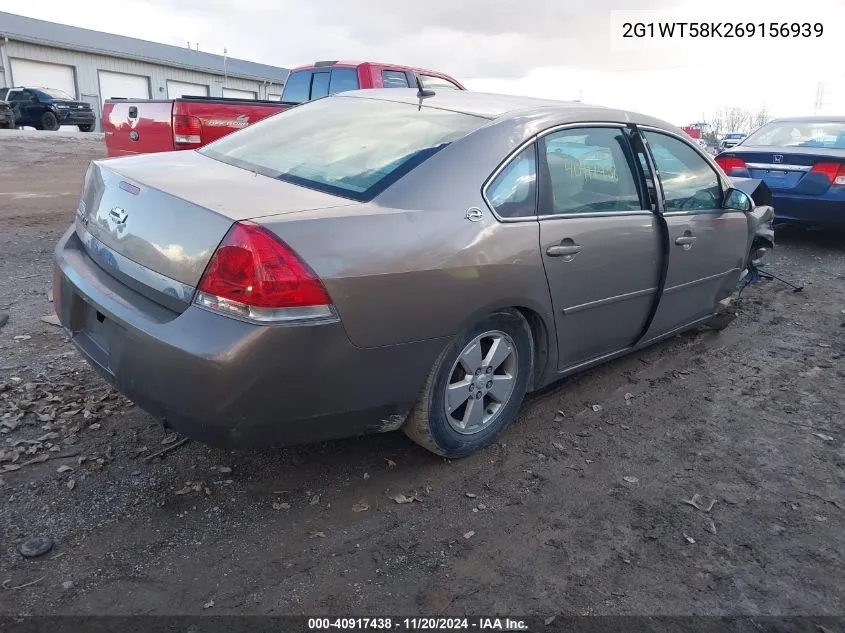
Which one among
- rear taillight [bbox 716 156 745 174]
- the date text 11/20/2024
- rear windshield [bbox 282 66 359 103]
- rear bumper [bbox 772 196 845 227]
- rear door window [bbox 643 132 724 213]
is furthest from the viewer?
rear windshield [bbox 282 66 359 103]

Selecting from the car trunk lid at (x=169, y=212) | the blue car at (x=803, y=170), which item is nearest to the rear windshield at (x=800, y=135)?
the blue car at (x=803, y=170)

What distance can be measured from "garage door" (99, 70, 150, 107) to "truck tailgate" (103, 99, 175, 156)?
98.4 ft

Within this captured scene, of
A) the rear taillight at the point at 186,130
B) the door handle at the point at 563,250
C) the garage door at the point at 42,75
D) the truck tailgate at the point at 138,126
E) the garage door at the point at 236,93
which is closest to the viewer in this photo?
the door handle at the point at 563,250

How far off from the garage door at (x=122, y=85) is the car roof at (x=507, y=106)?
113ft

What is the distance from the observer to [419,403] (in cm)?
279

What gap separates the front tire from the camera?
281cm

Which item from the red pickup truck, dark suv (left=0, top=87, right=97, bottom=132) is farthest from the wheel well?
dark suv (left=0, top=87, right=97, bottom=132)

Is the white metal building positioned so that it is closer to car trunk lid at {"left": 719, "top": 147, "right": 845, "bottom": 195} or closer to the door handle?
car trunk lid at {"left": 719, "top": 147, "right": 845, "bottom": 195}

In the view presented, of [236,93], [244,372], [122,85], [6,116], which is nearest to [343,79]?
[244,372]

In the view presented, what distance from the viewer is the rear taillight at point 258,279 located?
7.34 ft

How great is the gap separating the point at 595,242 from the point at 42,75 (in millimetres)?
35822

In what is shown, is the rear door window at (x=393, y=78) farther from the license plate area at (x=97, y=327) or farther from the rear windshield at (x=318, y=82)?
the license plate area at (x=97, y=327)

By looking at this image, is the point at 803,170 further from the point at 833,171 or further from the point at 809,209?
the point at 809,209

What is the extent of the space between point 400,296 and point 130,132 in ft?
18.3
